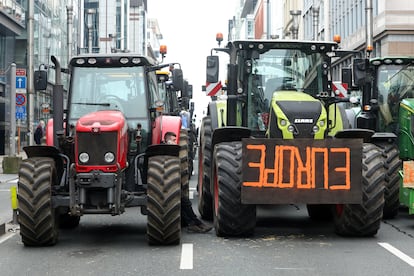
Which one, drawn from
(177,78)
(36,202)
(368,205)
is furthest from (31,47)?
(368,205)

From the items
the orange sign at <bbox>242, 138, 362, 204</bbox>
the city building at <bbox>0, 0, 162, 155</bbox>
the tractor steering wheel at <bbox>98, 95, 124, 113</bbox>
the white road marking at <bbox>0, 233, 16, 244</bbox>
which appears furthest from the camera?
the city building at <bbox>0, 0, 162, 155</bbox>

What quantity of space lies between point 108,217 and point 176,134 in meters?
2.27

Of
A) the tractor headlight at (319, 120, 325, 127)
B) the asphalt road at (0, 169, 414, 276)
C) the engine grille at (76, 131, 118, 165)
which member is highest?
the tractor headlight at (319, 120, 325, 127)

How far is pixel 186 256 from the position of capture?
8.92 meters

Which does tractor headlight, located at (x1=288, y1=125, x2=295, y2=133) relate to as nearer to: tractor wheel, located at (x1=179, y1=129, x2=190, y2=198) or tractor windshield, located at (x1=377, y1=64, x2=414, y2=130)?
tractor wheel, located at (x1=179, y1=129, x2=190, y2=198)

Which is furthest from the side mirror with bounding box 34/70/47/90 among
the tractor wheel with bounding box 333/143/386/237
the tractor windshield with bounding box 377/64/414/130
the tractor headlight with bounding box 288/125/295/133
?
the tractor windshield with bounding box 377/64/414/130

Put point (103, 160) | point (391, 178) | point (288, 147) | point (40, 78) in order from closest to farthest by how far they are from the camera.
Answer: point (103, 160) → point (288, 147) → point (40, 78) → point (391, 178)

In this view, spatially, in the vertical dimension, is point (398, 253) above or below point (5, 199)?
above

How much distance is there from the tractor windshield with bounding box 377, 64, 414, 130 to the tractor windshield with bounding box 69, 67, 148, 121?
16.9ft

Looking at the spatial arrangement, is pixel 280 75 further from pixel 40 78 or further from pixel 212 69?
pixel 40 78

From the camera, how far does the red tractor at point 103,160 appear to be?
9336 mm

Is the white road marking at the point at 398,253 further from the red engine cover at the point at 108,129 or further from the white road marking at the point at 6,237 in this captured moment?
the white road marking at the point at 6,237

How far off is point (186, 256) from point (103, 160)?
63.9 inches

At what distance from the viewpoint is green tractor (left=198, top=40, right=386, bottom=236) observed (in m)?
9.87
